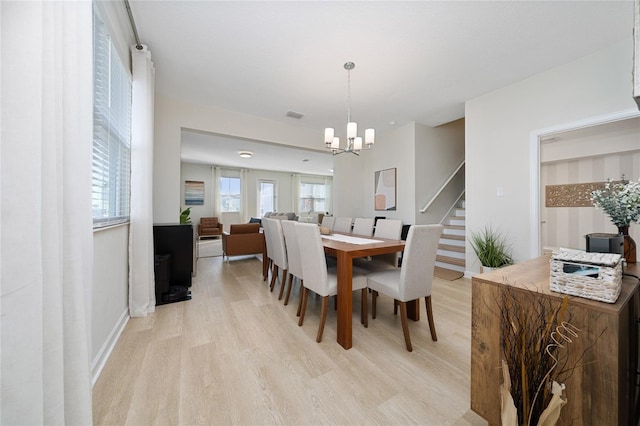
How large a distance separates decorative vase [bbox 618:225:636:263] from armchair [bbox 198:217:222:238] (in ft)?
26.8

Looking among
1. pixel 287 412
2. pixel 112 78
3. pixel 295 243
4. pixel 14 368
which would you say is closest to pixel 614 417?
pixel 287 412

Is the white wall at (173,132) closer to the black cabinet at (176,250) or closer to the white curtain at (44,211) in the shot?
the black cabinet at (176,250)

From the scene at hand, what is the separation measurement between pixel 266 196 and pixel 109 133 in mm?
7451

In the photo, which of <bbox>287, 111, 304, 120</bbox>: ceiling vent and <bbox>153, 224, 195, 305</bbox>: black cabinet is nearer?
<bbox>153, 224, 195, 305</bbox>: black cabinet

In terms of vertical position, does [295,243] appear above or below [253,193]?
below

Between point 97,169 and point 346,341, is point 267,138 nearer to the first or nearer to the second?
point 97,169

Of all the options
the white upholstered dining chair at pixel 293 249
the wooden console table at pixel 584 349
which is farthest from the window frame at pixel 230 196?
the wooden console table at pixel 584 349

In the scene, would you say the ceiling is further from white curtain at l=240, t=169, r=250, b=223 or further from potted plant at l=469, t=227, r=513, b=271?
white curtain at l=240, t=169, r=250, b=223

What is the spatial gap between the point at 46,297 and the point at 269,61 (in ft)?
8.59

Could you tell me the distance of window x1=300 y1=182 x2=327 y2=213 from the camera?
32.6ft

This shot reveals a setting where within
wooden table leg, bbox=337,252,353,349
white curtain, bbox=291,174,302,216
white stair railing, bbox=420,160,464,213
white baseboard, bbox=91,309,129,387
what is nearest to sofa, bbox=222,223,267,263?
white baseboard, bbox=91,309,129,387

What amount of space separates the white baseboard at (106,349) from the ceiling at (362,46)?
2.57 m

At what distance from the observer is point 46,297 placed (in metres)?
0.64

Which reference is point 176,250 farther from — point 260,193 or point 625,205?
point 260,193
